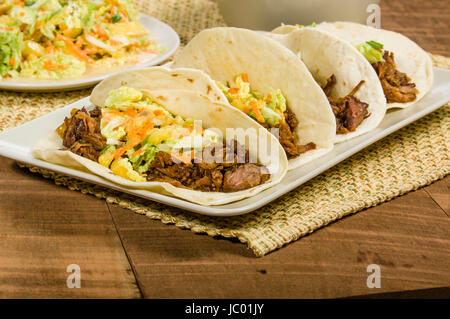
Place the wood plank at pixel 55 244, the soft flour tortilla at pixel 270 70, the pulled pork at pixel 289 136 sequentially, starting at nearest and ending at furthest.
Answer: the wood plank at pixel 55 244
the pulled pork at pixel 289 136
the soft flour tortilla at pixel 270 70

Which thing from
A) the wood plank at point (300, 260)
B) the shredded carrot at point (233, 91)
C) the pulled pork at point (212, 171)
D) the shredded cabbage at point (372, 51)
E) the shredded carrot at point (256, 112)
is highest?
the shredded cabbage at point (372, 51)

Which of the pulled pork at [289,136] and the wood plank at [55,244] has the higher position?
the pulled pork at [289,136]

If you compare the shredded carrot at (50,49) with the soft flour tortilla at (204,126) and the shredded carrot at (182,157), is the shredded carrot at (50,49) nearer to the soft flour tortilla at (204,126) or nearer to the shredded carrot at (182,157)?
the soft flour tortilla at (204,126)

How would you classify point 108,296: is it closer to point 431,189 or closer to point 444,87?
point 431,189

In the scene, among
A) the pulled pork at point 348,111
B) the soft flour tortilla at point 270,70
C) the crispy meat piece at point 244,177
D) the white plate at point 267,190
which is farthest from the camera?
the pulled pork at point 348,111

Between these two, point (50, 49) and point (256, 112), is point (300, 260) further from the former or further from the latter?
point (50, 49)

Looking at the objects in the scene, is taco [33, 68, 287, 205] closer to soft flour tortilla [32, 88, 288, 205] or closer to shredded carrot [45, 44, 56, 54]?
soft flour tortilla [32, 88, 288, 205]

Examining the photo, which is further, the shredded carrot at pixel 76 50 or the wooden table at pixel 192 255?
the shredded carrot at pixel 76 50

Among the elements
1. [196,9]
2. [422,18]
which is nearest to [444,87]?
[422,18]

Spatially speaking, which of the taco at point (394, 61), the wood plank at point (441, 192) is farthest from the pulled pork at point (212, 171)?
the taco at point (394, 61)
